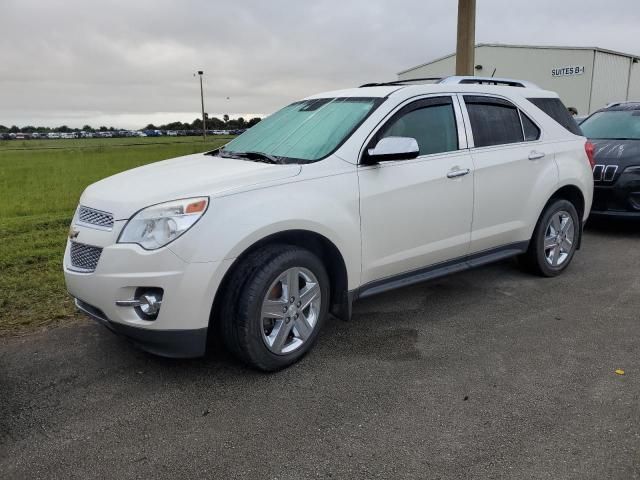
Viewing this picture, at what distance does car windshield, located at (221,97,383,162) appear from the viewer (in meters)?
3.92

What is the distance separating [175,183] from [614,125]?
23.4 feet

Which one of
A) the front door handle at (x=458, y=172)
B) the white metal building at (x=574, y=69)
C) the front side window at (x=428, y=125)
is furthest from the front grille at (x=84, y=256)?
the white metal building at (x=574, y=69)

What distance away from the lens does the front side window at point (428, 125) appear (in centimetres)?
415

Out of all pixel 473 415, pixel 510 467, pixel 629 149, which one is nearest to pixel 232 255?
pixel 473 415

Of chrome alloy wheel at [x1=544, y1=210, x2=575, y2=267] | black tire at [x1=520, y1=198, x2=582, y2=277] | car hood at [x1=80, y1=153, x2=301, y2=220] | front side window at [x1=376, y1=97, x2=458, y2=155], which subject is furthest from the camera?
chrome alloy wheel at [x1=544, y1=210, x2=575, y2=267]

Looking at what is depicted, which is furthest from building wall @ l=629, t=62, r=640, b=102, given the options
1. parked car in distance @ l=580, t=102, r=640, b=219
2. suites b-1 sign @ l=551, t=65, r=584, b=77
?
parked car in distance @ l=580, t=102, r=640, b=219

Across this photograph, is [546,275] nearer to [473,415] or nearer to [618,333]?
[618,333]

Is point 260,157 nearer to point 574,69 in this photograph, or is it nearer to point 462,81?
point 462,81

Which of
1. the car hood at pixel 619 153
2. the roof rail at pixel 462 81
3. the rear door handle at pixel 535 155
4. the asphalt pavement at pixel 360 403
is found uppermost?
the roof rail at pixel 462 81

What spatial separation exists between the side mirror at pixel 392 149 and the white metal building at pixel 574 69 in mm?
23974

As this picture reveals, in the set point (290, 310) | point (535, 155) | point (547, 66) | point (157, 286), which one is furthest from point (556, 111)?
point (547, 66)

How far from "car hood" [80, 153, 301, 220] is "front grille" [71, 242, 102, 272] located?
0.82ft

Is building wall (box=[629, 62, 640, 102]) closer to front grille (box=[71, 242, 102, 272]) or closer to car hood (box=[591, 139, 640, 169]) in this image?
car hood (box=[591, 139, 640, 169])

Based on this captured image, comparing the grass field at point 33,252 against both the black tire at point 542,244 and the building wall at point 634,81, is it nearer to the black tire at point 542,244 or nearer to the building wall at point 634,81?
the black tire at point 542,244
